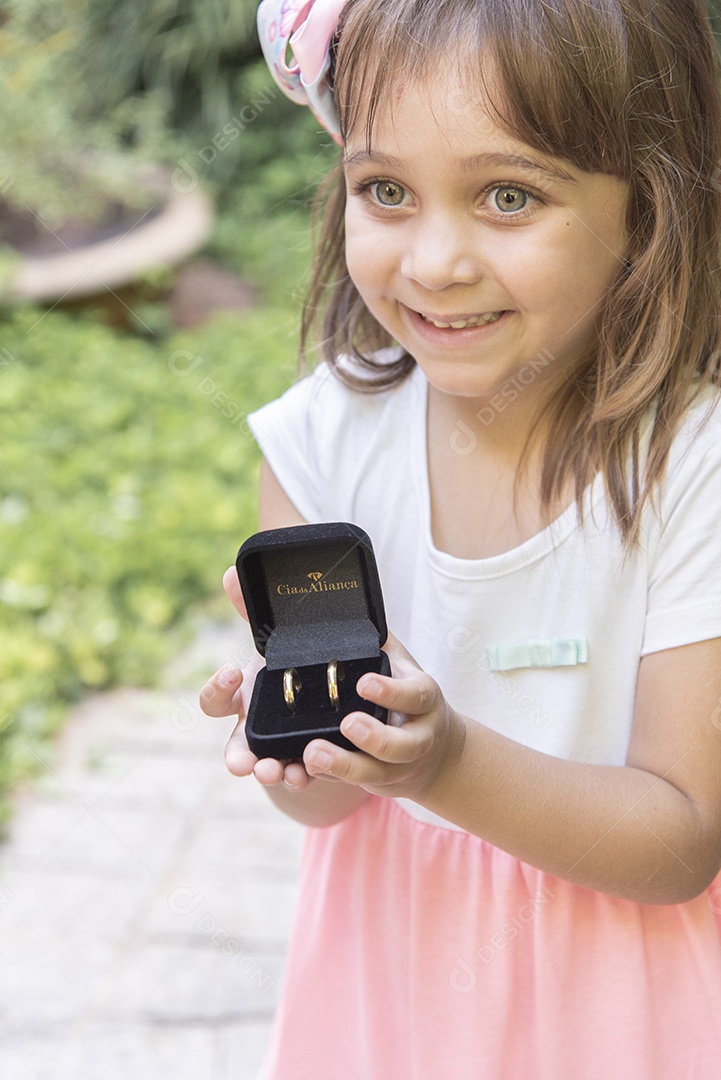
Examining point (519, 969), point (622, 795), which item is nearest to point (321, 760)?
point (622, 795)

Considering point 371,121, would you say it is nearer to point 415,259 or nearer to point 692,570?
point 415,259

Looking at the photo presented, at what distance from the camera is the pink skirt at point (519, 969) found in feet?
4.49

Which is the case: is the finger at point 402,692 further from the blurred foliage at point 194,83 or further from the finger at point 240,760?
the blurred foliage at point 194,83

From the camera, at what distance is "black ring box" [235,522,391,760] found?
1155 mm

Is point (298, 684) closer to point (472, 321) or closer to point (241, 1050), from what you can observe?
point (472, 321)

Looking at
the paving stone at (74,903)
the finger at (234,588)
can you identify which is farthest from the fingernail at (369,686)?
the paving stone at (74,903)

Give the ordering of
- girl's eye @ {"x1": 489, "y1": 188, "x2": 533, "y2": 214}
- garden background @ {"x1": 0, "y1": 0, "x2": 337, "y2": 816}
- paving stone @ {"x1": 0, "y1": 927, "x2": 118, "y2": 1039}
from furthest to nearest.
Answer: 1. garden background @ {"x1": 0, "y1": 0, "x2": 337, "y2": 816}
2. paving stone @ {"x1": 0, "y1": 927, "x2": 118, "y2": 1039}
3. girl's eye @ {"x1": 489, "y1": 188, "x2": 533, "y2": 214}

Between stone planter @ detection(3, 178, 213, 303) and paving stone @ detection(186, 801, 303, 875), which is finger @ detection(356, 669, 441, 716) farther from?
stone planter @ detection(3, 178, 213, 303)

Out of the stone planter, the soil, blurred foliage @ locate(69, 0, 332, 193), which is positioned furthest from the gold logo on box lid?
blurred foliage @ locate(69, 0, 332, 193)

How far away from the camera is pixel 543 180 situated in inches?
46.2

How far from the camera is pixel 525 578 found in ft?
4.50

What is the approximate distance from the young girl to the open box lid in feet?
0.18

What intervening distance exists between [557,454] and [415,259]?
0.31 metres

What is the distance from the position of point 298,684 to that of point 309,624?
3.3 inches
